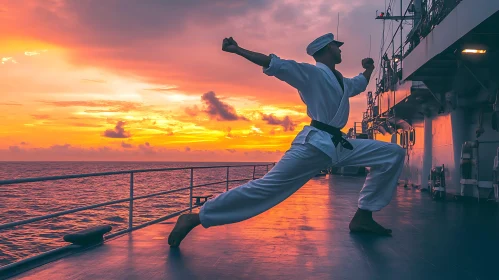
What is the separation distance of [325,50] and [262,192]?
172 centimetres

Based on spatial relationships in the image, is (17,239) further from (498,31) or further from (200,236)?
(498,31)

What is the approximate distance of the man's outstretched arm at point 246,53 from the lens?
4.13 meters

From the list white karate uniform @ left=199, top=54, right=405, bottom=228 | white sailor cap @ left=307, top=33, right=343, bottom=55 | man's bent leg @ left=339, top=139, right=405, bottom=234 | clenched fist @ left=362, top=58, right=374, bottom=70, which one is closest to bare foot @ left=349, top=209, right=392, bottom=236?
man's bent leg @ left=339, top=139, right=405, bottom=234

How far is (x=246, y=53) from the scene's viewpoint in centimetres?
418

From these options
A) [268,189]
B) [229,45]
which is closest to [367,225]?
[268,189]

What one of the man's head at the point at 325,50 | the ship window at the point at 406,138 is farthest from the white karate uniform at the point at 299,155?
the ship window at the point at 406,138

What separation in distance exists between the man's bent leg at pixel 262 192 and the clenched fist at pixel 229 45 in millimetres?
1195

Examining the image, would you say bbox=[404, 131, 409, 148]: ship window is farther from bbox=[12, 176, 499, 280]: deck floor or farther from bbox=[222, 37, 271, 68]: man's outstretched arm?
bbox=[222, 37, 271, 68]: man's outstretched arm

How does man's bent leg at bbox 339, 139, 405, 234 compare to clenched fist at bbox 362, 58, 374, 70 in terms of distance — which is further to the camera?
clenched fist at bbox 362, 58, 374, 70

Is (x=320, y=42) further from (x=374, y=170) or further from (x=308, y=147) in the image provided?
(x=374, y=170)

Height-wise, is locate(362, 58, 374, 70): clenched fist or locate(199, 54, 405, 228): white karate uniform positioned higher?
locate(362, 58, 374, 70): clenched fist

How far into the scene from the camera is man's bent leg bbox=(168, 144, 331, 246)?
4570 millimetres

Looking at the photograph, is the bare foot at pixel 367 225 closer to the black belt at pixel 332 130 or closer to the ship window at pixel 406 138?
the black belt at pixel 332 130

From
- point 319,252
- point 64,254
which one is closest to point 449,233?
point 319,252
